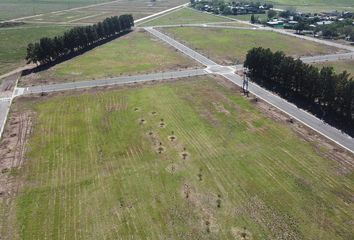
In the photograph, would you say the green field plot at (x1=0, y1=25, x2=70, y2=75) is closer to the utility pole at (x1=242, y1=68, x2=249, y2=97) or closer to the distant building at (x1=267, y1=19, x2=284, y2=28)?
the utility pole at (x1=242, y1=68, x2=249, y2=97)

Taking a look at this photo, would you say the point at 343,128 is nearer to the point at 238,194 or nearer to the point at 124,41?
the point at 238,194

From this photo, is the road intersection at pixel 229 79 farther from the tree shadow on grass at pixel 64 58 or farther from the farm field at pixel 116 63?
the tree shadow on grass at pixel 64 58

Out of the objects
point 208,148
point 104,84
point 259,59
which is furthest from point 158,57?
point 208,148

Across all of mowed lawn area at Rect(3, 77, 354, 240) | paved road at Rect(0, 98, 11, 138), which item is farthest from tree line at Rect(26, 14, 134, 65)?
mowed lawn area at Rect(3, 77, 354, 240)

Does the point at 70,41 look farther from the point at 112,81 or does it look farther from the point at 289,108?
the point at 289,108

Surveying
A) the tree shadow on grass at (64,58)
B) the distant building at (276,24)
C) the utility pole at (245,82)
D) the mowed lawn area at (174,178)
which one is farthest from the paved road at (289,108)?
the distant building at (276,24)

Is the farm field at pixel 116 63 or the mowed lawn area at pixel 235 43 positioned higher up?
the farm field at pixel 116 63
